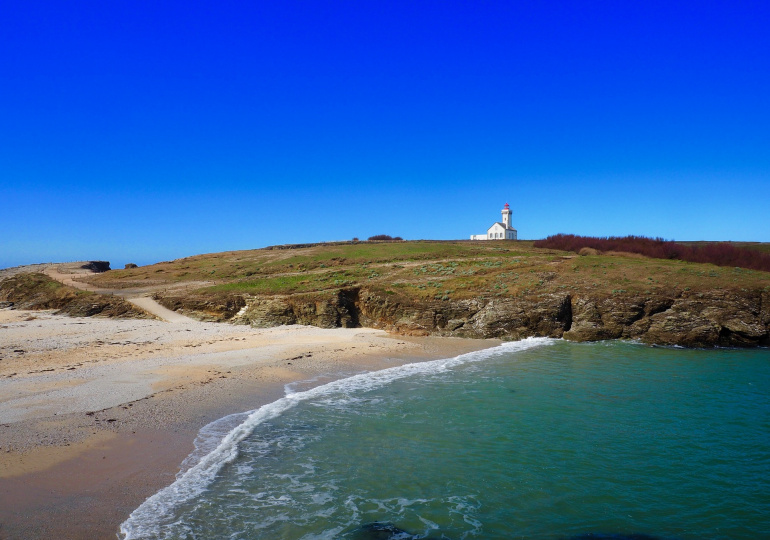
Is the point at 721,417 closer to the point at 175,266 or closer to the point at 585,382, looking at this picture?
the point at 585,382

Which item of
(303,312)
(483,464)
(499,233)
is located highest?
(499,233)

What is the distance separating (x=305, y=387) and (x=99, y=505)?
756cm

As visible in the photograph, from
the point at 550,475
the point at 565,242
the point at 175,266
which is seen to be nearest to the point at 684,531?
the point at 550,475

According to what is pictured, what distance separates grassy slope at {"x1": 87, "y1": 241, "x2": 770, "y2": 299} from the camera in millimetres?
25375

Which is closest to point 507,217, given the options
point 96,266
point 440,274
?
point 440,274

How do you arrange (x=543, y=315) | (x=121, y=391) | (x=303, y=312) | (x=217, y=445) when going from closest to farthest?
(x=217, y=445) < (x=121, y=391) < (x=543, y=315) < (x=303, y=312)

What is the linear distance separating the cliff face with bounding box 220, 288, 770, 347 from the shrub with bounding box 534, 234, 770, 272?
402 inches

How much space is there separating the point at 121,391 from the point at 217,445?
4609mm

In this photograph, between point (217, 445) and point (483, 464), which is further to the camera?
point (217, 445)

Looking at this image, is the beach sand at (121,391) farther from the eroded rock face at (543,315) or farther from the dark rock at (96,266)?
the dark rock at (96,266)

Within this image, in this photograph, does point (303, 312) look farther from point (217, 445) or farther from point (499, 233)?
point (499, 233)

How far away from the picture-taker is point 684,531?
7.23 m

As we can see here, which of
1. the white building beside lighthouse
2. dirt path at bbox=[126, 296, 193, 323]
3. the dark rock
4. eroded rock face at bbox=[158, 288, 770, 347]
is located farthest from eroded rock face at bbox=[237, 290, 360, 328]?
the white building beside lighthouse

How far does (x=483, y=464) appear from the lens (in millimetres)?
9344
